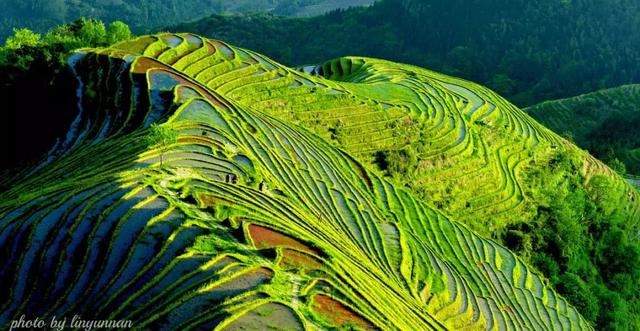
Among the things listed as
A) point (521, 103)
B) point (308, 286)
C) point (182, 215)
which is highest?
point (182, 215)

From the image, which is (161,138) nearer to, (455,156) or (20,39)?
(455,156)

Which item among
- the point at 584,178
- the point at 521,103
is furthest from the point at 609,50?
the point at 584,178

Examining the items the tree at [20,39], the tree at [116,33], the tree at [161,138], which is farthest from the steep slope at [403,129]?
the tree at [20,39]

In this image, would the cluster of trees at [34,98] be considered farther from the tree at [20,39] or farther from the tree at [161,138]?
the tree at [161,138]

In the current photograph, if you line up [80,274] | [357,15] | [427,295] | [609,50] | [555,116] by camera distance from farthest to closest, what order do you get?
1. [357,15]
2. [609,50]
3. [555,116]
4. [427,295]
5. [80,274]

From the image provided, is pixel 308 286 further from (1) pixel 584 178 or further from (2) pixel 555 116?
(2) pixel 555 116

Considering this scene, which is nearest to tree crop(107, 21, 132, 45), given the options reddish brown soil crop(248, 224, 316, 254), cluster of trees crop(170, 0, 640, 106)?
reddish brown soil crop(248, 224, 316, 254)
